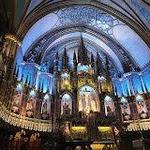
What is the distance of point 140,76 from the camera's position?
63.9ft

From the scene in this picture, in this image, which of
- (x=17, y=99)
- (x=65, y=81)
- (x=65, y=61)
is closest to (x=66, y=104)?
(x=65, y=81)

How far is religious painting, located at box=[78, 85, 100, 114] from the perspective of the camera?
57.1 ft

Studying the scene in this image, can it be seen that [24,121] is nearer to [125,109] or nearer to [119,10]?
[125,109]

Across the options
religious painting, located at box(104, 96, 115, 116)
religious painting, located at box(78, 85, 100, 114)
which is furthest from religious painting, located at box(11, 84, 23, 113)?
religious painting, located at box(104, 96, 115, 116)

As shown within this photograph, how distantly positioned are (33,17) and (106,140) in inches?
413

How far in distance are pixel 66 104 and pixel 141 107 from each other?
232 inches

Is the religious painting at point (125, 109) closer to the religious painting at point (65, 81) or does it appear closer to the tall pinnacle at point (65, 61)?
the religious painting at point (65, 81)

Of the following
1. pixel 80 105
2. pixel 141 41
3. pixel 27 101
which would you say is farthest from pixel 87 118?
pixel 141 41

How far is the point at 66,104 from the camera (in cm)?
1711

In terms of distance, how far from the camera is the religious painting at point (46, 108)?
16312 mm

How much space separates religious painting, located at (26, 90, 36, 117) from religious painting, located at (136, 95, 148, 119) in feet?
26.5

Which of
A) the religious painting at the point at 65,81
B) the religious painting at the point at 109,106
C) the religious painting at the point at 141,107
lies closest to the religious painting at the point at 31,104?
the religious painting at the point at 65,81

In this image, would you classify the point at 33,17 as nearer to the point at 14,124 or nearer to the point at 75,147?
the point at 14,124

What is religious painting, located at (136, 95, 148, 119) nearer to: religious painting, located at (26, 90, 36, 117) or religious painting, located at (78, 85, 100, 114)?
religious painting, located at (78, 85, 100, 114)
